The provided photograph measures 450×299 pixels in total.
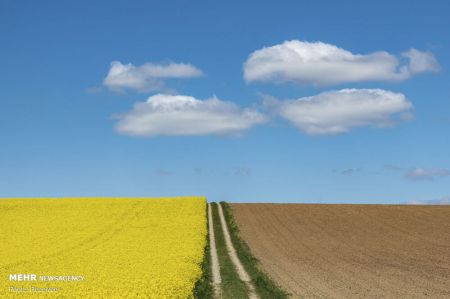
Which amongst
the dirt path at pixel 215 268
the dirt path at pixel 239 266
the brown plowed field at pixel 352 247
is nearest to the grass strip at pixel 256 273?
the dirt path at pixel 239 266

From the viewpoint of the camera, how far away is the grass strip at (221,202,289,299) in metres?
26.8

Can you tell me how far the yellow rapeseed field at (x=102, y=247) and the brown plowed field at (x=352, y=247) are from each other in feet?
16.4

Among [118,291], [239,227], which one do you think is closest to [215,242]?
[239,227]

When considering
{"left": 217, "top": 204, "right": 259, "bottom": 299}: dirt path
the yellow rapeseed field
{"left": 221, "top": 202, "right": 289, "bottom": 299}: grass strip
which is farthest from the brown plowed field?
the yellow rapeseed field

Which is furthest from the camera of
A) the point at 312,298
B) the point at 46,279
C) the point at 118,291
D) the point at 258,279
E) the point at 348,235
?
the point at 348,235

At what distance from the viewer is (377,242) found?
53.0 meters

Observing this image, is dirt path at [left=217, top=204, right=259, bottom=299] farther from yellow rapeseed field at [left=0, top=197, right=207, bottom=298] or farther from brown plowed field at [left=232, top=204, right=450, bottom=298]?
yellow rapeseed field at [left=0, top=197, right=207, bottom=298]

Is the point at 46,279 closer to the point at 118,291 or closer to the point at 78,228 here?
the point at 118,291

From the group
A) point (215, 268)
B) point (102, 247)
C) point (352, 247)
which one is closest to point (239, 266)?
point (215, 268)

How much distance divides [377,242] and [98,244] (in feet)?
72.9

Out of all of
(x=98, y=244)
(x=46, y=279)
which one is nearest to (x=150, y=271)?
(x=46, y=279)

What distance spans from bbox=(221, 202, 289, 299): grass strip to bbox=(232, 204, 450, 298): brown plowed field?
65 centimetres

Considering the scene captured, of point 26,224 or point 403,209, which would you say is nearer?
point 26,224

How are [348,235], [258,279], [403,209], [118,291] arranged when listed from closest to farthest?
[118,291] → [258,279] → [348,235] → [403,209]
